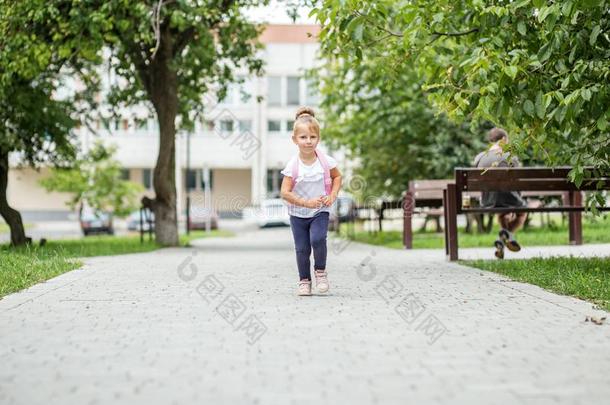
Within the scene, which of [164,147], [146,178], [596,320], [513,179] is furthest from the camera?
[146,178]

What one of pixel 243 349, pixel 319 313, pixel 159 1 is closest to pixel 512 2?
pixel 319 313

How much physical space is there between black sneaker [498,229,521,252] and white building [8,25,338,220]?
48242mm

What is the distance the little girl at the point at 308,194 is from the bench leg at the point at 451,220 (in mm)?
4287

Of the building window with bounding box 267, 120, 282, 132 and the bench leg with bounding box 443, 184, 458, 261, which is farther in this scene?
the building window with bounding box 267, 120, 282, 132

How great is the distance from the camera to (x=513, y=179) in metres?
12.1

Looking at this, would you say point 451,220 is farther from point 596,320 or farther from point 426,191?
point 596,320

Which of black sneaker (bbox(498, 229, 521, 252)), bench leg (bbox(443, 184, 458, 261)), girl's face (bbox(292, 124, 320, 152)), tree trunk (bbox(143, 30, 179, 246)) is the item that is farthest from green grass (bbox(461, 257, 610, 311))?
tree trunk (bbox(143, 30, 179, 246))

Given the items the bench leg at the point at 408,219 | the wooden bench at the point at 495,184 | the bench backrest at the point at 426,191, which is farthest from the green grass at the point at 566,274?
the bench backrest at the point at 426,191

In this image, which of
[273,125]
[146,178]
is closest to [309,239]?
[273,125]

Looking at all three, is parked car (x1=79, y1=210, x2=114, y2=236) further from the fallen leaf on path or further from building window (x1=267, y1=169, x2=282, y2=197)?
the fallen leaf on path

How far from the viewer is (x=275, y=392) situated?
4.07 metres

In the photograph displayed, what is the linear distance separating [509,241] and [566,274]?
2.94m

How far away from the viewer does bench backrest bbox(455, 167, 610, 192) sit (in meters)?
12.0

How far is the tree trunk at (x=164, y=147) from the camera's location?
19.1 metres
